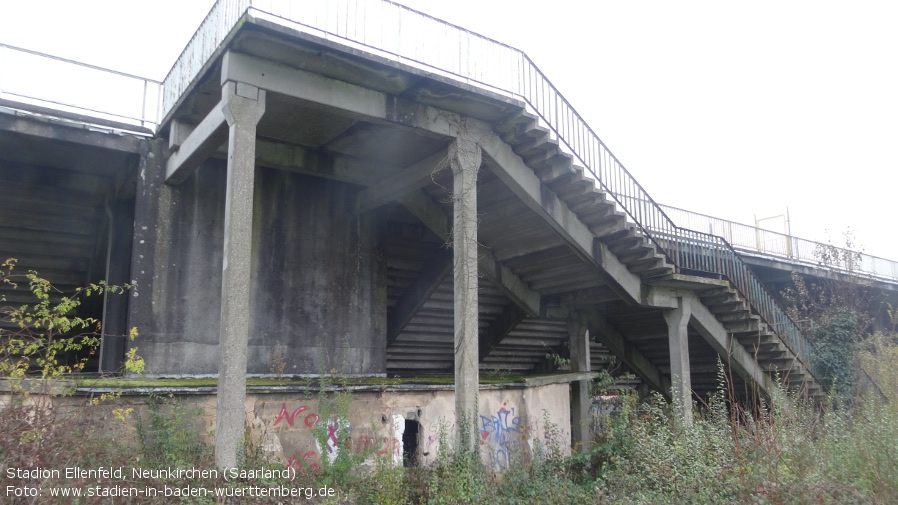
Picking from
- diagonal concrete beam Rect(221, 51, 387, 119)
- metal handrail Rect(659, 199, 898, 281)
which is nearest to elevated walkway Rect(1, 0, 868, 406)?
diagonal concrete beam Rect(221, 51, 387, 119)

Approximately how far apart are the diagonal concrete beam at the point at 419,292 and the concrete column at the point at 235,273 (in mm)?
6503

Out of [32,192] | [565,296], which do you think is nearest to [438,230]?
[565,296]

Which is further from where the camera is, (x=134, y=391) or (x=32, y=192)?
(x=32, y=192)

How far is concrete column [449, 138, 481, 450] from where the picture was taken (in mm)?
10536

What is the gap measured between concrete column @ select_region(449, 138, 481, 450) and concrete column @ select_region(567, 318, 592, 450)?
4.51m

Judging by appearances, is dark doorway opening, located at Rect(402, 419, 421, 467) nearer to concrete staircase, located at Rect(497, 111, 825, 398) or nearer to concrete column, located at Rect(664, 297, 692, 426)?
concrete staircase, located at Rect(497, 111, 825, 398)

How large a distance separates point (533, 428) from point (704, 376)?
711 cm

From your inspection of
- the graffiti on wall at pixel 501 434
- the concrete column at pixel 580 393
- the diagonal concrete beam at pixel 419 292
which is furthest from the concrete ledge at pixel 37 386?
the concrete column at pixel 580 393

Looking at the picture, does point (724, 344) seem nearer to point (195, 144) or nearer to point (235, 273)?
point (235, 273)

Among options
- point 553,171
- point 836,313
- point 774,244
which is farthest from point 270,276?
point 774,244

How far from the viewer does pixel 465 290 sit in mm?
10930

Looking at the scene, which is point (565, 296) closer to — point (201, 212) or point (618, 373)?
point (618, 373)

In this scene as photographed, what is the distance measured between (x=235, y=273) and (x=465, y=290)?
3.65 meters

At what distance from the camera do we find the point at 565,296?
1580 cm
